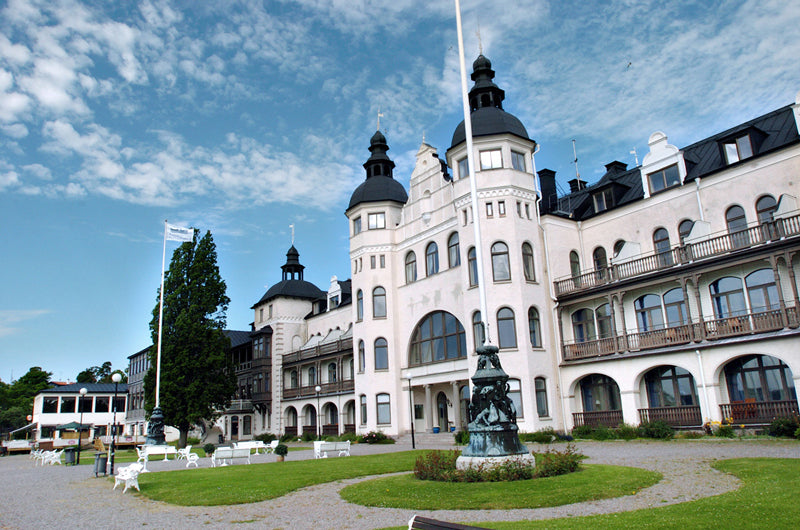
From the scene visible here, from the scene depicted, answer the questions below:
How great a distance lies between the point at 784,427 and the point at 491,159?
18.5m

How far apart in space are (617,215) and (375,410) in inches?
751

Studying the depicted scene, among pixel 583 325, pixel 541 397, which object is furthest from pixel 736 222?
pixel 541 397

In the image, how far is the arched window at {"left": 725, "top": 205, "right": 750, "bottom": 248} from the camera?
25625mm

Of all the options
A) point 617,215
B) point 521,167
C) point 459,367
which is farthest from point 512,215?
point 459,367

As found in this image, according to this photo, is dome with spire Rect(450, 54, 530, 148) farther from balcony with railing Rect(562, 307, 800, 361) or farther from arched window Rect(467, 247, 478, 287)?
balcony with railing Rect(562, 307, 800, 361)

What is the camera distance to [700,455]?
1734 centimetres

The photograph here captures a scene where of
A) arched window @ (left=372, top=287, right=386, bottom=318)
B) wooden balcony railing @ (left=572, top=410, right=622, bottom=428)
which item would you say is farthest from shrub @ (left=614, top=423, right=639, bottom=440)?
arched window @ (left=372, top=287, right=386, bottom=318)

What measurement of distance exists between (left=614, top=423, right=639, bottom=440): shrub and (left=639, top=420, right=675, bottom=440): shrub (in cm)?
33

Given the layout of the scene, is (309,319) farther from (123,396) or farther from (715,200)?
(123,396)

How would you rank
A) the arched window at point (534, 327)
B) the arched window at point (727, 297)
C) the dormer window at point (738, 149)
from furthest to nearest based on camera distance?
1. the arched window at point (534, 327)
2. the dormer window at point (738, 149)
3. the arched window at point (727, 297)

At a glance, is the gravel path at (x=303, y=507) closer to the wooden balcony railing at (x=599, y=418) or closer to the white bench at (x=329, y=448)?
the white bench at (x=329, y=448)

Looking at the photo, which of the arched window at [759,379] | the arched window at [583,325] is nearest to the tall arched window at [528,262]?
the arched window at [583,325]

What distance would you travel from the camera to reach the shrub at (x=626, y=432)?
25875 mm

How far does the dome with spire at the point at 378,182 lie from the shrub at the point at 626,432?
21346mm
